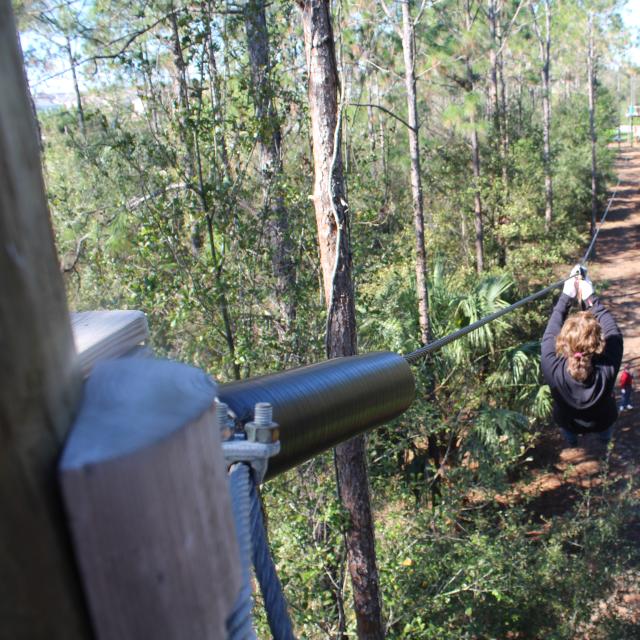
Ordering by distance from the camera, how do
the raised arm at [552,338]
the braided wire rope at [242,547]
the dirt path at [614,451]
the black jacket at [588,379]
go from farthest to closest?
the dirt path at [614,451]
the raised arm at [552,338]
the black jacket at [588,379]
the braided wire rope at [242,547]

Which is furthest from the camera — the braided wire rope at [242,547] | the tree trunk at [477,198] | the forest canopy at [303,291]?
the tree trunk at [477,198]

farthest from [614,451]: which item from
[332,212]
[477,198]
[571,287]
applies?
A: [571,287]

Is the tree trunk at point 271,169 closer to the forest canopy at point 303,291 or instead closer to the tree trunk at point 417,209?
the forest canopy at point 303,291

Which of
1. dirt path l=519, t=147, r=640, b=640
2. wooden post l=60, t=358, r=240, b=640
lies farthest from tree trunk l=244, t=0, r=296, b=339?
wooden post l=60, t=358, r=240, b=640

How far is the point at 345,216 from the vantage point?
543cm

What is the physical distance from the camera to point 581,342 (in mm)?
3752

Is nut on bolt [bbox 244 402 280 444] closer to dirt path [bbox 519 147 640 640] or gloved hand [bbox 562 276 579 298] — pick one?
gloved hand [bbox 562 276 579 298]

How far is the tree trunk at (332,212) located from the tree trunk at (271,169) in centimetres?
105

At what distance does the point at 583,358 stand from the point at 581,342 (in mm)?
105

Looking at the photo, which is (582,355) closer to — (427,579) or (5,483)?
(5,483)

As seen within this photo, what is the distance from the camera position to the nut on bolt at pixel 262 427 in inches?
30.5

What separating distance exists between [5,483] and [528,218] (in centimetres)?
2005

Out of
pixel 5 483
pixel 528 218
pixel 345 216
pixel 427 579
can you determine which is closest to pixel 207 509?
pixel 5 483

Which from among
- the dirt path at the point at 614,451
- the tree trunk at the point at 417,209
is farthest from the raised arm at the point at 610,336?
the tree trunk at the point at 417,209
